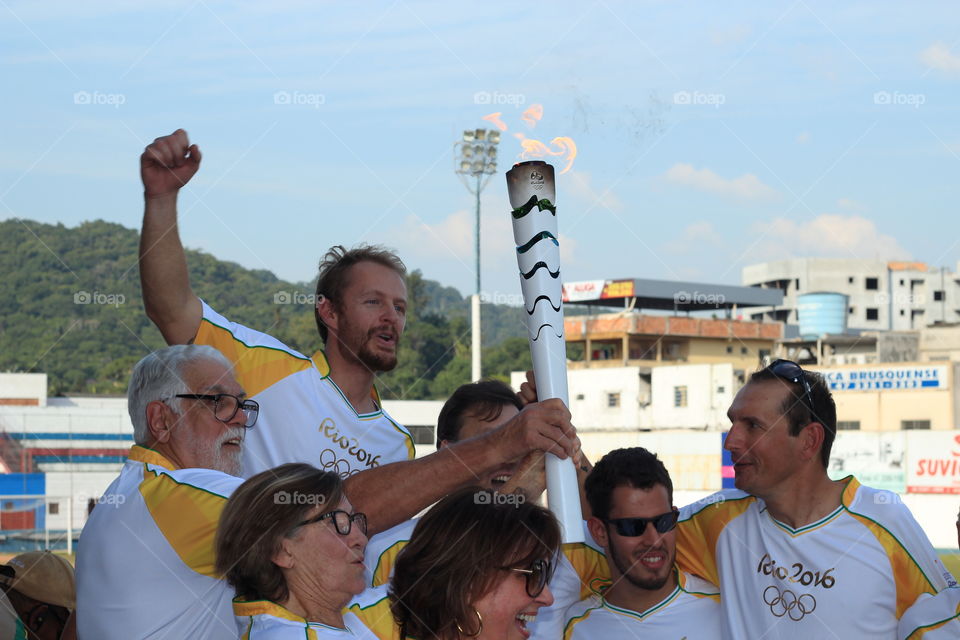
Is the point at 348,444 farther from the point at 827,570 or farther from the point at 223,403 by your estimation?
the point at 827,570

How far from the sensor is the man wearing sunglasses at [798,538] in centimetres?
347

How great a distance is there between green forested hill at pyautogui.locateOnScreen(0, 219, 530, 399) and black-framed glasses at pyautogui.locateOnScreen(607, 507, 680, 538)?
3693 centimetres

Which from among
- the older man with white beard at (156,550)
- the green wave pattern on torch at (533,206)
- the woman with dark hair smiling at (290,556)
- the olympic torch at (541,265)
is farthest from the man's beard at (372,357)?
the woman with dark hair smiling at (290,556)

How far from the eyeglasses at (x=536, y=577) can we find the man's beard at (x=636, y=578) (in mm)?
1057

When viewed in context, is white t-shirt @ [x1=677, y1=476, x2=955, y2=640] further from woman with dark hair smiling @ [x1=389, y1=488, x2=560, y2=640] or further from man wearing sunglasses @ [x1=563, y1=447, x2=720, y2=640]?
woman with dark hair smiling @ [x1=389, y1=488, x2=560, y2=640]

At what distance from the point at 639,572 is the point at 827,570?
64 cm

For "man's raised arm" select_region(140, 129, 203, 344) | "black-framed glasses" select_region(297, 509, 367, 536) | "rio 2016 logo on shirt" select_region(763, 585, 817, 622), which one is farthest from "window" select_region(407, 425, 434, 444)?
"black-framed glasses" select_region(297, 509, 367, 536)

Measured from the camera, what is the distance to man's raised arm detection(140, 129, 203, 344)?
3.56 m

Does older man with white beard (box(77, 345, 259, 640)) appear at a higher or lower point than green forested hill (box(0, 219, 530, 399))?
lower

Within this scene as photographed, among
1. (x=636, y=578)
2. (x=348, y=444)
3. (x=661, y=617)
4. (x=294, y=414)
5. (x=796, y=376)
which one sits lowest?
(x=661, y=617)

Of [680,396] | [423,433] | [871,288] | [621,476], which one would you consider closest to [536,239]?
[621,476]

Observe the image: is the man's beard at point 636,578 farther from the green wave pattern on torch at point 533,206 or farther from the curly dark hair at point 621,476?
the green wave pattern on torch at point 533,206

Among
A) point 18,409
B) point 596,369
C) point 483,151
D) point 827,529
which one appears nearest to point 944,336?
point 596,369

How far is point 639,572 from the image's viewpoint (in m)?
3.59
